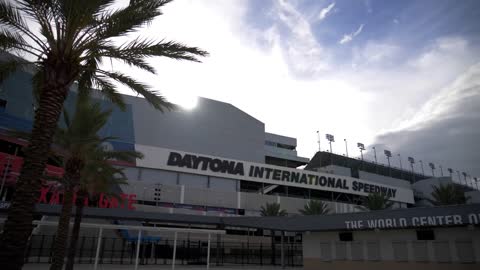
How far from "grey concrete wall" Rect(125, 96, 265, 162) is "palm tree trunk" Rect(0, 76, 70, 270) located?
42674mm

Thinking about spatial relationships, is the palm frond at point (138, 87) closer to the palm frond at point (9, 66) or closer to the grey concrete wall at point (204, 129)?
the palm frond at point (9, 66)

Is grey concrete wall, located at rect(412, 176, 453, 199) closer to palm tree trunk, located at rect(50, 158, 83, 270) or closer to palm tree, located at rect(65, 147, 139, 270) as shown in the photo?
palm tree, located at rect(65, 147, 139, 270)

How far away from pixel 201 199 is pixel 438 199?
33.9 meters

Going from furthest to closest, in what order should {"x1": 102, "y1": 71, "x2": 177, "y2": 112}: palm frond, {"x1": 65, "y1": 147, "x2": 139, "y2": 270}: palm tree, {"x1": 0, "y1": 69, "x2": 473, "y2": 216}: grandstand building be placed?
{"x1": 0, "y1": 69, "x2": 473, "y2": 216}: grandstand building
{"x1": 65, "y1": 147, "x2": 139, "y2": 270}: palm tree
{"x1": 102, "y1": 71, "x2": 177, "y2": 112}: palm frond

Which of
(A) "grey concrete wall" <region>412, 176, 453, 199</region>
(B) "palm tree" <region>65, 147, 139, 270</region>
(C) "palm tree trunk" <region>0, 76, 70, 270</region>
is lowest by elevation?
(C) "palm tree trunk" <region>0, 76, 70, 270</region>

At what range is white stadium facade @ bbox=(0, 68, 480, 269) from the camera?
72.0 ft

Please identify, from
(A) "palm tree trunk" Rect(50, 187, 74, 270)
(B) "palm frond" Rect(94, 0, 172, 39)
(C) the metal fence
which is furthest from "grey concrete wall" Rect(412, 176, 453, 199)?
(B) "palm frond" Rect(94, 0, 172, 39)

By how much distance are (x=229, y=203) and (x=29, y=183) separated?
143 feet

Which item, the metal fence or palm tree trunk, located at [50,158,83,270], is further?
the metal fence

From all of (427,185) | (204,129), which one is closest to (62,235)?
(204,129)

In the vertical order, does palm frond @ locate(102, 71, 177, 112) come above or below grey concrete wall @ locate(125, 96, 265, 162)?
below

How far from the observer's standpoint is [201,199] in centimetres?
4966

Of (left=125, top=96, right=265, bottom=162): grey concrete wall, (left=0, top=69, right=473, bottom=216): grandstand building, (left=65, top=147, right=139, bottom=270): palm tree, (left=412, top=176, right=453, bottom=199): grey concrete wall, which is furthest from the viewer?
(left=412, top=176, right=453, bottom=199): grey concrete wall

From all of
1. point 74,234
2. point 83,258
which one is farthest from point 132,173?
point 74,234
